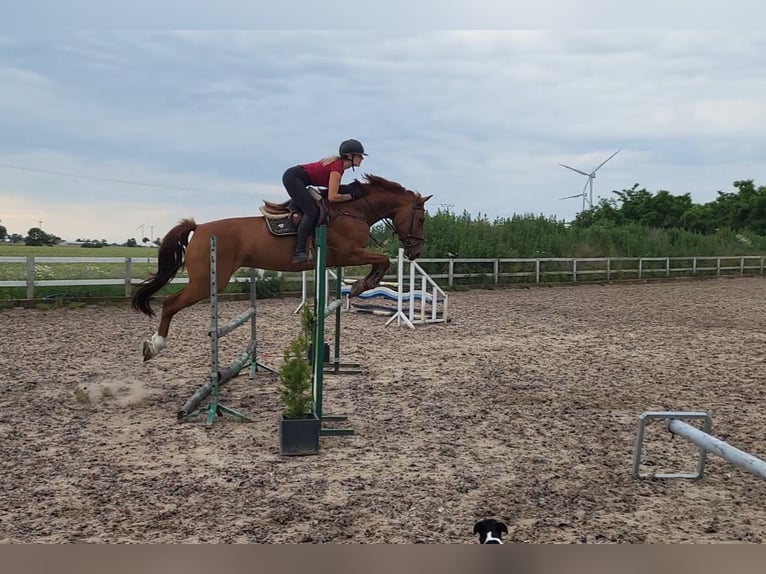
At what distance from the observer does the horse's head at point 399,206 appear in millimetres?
5859

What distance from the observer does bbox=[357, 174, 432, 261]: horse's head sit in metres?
5.86

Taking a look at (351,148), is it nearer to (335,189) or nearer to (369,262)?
(335,189)

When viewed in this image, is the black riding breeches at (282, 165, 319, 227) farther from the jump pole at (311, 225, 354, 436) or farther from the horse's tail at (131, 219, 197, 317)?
the jump pole at (311, 225, 354, 436)

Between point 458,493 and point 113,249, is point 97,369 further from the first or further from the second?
point 113,249

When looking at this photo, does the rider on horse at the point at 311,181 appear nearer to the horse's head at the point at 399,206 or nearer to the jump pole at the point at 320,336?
the horse's head at the point at 399,206

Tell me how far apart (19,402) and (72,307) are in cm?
710

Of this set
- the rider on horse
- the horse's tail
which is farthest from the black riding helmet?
the horse's tail

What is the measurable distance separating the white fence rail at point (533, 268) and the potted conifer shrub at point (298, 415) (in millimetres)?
9125

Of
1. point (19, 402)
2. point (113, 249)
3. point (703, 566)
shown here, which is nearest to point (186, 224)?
point (19, 402)

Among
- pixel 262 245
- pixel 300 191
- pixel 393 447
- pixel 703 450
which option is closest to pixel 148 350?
pixel 262 245

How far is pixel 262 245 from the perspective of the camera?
5.38 m

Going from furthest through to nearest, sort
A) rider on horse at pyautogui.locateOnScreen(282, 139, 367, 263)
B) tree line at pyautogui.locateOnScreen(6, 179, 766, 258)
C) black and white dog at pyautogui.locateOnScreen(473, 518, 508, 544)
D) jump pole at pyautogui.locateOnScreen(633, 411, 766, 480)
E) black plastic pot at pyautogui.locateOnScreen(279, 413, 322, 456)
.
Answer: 1. tree line at pyautogui.locateOnScreen(6, 179, 766, 258)
2. rider on horse at pyautogui.locateOnScreen(282, 139, 367, 263)
3. black plastic pot at pyautogui.locateOnScreen(279, 413, 322, 456)
4. jump pole at pyautogui.locateOnScreen(633, 411, 766, 480)
5. black and white dog at pyautogui.locateOnScreen(473, 518, 508, 544)

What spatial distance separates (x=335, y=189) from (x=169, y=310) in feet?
5.48

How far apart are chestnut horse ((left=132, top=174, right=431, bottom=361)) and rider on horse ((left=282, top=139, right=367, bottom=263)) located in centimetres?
13
